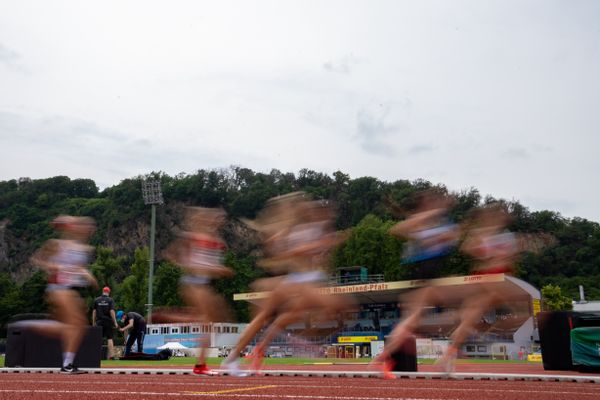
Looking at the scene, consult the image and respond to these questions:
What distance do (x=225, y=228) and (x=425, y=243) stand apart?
116 m

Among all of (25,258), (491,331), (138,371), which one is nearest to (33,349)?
(138,371)

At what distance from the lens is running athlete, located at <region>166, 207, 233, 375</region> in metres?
7.80

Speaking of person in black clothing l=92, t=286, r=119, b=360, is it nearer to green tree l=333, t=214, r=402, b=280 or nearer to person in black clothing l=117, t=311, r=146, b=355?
person in black clothing l=117, t=311, r=146, b=355

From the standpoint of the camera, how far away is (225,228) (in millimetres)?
122500

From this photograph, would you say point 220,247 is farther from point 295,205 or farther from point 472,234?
point 472,234

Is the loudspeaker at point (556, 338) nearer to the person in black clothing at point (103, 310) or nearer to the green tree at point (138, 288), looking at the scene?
the person in black clothing at point (103, 310)

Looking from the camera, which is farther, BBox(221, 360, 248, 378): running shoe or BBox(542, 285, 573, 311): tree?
BBox(542, 285, 573, 311): tree

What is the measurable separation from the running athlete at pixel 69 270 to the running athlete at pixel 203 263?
6.61ft

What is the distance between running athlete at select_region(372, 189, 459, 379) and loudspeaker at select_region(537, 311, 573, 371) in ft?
15.5

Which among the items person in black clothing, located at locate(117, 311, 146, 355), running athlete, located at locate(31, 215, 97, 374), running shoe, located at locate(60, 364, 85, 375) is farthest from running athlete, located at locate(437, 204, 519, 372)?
person in black clothing, located at locate(117, 311, 146, 355)

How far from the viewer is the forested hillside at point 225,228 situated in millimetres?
81125

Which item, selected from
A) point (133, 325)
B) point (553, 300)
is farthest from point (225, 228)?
point (133, 325)

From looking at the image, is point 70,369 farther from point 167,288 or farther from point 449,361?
point 167,288

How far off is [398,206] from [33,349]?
26.5 feet
